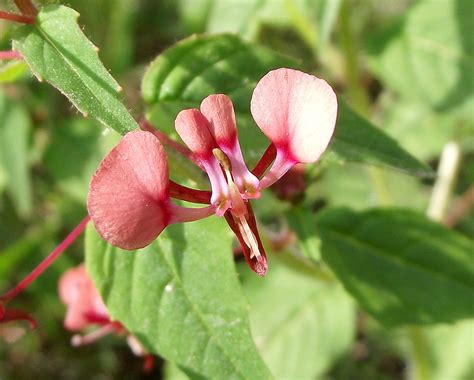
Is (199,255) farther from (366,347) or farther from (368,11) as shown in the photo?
(368,11)

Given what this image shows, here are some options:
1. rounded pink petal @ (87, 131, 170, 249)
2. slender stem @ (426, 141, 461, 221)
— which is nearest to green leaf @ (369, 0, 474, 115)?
slender stem @ (426, 141, 461, 221)

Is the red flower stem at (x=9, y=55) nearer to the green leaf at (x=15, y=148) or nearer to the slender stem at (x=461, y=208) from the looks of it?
the green leaf at (x=15, y=148)

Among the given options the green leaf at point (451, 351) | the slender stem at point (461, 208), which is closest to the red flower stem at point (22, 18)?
the green leaf at point (451, 351)

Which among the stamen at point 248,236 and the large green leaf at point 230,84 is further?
the large green leaf at point 230,84

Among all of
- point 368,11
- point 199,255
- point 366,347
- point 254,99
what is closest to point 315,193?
point 366,347

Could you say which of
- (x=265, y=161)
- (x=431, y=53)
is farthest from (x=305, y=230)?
(x=431, y=53)

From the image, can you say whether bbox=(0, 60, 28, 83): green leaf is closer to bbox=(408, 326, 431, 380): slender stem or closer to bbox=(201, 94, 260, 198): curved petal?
bbox=(201, 94, 260, 198): curved petal
